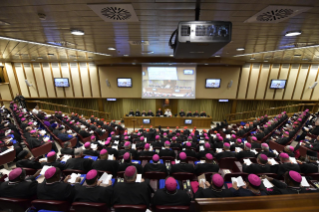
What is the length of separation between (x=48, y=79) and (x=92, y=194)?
1339cm

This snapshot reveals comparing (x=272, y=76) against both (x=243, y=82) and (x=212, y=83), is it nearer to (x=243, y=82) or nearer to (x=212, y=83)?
(x=243, y=82)

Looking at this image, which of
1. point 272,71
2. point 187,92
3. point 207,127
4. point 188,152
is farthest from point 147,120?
point 272,71

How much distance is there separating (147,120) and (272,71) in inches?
443

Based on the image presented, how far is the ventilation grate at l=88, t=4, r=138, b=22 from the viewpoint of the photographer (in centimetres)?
194

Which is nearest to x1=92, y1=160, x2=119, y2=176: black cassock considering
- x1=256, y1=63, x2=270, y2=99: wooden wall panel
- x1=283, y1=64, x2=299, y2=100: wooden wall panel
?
x1=256, y1=63, x2=270, y2=99: wooden wall panel

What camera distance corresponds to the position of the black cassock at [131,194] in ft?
7.48

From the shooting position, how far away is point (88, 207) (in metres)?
2.01

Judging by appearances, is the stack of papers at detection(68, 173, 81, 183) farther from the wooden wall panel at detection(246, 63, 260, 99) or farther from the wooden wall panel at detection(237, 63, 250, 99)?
the wooden wall panel at detection(246, 63, 260, 99)

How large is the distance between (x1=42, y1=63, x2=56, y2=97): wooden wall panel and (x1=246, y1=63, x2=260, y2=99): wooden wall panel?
17.4 metres

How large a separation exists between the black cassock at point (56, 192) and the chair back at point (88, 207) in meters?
0.42

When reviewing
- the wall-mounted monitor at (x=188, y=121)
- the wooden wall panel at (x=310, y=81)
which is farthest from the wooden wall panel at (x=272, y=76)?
the wall-mounted monitor at (x=188, y=121)

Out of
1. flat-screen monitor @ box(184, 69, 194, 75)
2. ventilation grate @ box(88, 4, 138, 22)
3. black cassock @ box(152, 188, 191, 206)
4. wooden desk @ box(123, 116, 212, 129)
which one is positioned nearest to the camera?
ventilation grate @ box(88, 4, 138, 22)

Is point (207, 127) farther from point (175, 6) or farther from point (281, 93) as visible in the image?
point (175, 6)

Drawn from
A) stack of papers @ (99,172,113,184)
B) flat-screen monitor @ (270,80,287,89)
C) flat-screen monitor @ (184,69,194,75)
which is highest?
flat-screen monitor @ (184,69,194,75)
